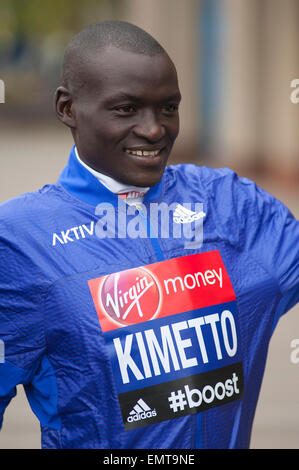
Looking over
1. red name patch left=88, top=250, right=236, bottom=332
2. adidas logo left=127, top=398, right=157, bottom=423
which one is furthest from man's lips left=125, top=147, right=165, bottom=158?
adidas logo left=127, top=398, right=157, bottom=423

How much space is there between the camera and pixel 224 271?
270 cm

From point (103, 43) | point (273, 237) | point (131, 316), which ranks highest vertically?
point (103, 43)

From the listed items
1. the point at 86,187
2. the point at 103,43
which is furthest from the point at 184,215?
the point at 103,43

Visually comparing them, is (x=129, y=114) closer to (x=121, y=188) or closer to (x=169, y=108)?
(x=169, y=108)

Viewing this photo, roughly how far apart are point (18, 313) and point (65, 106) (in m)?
0.69

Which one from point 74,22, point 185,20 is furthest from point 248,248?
point 74,22

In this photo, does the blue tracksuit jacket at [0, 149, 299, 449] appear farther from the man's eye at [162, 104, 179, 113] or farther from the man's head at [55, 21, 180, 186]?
the man's eye at [162, 104, 179, 113]

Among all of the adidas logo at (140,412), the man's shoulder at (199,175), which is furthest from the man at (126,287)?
the man's shoulder at (199,175)

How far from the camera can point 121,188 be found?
2693mm

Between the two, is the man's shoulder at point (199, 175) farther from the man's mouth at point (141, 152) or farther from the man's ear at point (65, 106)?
the man's ear at point (65, 106)

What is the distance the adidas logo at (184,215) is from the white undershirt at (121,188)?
0.41 feet

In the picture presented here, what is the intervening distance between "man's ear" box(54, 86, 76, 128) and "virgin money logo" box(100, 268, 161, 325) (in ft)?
1.75

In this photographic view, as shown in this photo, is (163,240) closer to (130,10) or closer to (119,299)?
(119,299)

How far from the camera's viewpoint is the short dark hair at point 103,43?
258 cm
